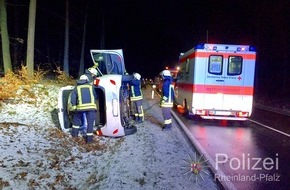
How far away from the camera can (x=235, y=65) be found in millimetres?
14008

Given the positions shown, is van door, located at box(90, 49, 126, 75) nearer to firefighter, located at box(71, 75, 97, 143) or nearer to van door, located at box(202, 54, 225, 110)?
firefighter, located at box(71, 75, 97, 143)

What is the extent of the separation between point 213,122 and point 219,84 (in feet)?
6.15

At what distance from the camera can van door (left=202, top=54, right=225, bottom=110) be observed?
46.0 feet

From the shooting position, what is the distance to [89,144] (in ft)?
28.1

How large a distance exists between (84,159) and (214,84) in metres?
7.98

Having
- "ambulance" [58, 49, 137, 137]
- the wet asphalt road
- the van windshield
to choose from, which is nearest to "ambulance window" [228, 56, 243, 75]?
the wet asphalt road

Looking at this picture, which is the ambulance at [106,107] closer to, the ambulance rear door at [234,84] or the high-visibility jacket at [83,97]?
the high-visibility jacket at [83,97]

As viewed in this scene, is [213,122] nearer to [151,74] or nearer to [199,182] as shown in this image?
[199,182]

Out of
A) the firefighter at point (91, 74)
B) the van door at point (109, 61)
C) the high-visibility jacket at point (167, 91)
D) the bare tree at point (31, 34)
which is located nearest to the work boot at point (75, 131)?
the firefighter at point (91, 74)

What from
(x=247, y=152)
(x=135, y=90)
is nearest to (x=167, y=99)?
(x=135, y=90)

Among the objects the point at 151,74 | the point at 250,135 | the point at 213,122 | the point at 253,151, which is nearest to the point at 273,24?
the point at 213,122

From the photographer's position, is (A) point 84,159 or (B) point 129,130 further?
(B) point 129,130

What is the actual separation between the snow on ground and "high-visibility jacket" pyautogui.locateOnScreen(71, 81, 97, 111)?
89cm

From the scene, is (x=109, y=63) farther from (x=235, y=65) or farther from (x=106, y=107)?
(x=235, y=65)
